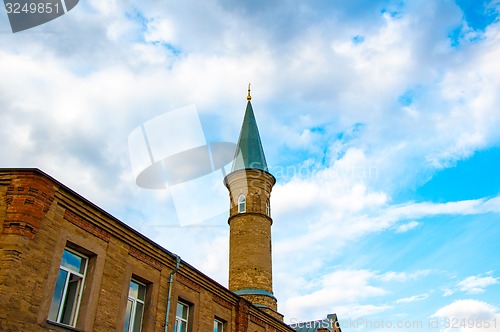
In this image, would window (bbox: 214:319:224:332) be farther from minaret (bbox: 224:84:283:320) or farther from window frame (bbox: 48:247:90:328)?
minaret (bbox: 224:84:283:320)

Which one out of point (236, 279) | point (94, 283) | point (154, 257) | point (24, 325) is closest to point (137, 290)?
point (154, 257)

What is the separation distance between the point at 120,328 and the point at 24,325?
3026 mm

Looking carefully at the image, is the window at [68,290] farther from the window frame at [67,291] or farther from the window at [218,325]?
the window at [218,325]

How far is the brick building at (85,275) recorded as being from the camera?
902 centimetres

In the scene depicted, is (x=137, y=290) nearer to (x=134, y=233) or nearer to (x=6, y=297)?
(x=134, y=233)

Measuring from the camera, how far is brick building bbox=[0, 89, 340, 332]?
29.6ft

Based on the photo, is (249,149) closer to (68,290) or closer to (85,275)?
(85,275)

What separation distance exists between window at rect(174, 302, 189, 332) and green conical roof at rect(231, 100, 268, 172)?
596 inches

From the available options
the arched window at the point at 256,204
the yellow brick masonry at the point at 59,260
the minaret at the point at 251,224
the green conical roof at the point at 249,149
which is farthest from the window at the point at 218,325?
the green conical roof at the point at 249,149

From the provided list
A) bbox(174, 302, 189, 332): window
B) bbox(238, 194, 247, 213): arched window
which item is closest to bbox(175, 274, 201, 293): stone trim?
bbox(174, 302, 189, 332): window

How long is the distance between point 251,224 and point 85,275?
1673 centimetres

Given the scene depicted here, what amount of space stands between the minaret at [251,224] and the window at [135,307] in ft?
42.5

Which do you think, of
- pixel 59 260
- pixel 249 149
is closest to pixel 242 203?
pixel 249 149

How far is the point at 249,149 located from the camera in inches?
1171
